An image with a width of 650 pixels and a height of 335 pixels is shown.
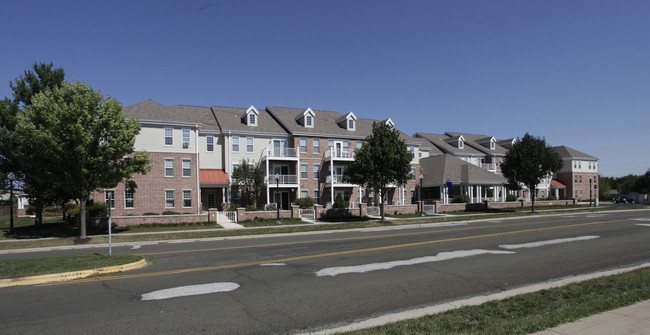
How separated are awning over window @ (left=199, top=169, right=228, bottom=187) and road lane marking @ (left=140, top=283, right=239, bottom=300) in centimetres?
2704

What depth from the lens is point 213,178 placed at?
116 feet

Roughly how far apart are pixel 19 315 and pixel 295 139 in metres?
33.3

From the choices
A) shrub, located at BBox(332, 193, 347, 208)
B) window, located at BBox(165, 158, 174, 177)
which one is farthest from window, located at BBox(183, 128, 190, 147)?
shrub, located at BBox(332, 193, 347, 208)

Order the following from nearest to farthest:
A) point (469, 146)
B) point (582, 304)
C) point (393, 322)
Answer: point (393, 322), point (582, 304), point (469, 146)

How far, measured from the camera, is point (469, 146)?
61.5 metres

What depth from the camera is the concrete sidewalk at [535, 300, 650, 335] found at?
512 centimetres

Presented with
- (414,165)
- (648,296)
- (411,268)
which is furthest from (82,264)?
(414,165)

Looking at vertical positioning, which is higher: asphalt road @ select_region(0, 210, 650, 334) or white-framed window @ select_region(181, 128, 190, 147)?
white-framed window @ select_region(181, 128, 190, 147)

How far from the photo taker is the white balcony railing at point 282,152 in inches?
1496

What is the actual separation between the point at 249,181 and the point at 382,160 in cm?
1247

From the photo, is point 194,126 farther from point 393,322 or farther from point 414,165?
point 393,322

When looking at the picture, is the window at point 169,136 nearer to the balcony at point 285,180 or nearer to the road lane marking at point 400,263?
the balcony at point 285,180

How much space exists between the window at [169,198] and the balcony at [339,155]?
15.2 m

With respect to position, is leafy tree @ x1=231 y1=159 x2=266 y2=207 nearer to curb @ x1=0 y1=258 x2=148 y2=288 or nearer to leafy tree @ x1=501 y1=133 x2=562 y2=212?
curb @ x1=0 y1=258 x2=148 y2=288
